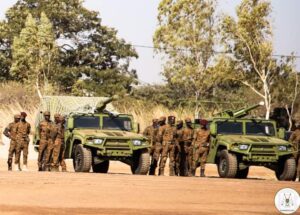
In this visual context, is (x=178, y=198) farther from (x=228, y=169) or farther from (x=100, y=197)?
(x=228, y=169)

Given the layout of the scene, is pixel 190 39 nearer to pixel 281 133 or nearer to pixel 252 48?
pixel 252 48

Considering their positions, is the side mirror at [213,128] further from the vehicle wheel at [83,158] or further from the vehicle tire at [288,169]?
the vehicle wheel at [83,158]

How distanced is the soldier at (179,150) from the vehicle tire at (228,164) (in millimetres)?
1431

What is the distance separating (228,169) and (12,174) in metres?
5.43

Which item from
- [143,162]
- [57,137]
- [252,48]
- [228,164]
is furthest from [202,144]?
[252,48]

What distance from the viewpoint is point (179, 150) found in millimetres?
27125

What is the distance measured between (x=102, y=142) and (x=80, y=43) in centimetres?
4594

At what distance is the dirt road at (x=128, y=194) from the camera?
16.2 meters

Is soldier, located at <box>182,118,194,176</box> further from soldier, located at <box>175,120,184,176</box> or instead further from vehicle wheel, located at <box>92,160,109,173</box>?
vehicle wheel, located at <box>92,160,109,173</box>

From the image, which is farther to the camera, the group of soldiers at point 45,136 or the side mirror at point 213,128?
the side mirror at point 213,128

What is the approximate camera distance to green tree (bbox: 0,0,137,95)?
68812mm

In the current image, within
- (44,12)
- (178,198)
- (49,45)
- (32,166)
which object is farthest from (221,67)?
(178,198)

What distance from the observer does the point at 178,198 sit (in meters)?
18.5

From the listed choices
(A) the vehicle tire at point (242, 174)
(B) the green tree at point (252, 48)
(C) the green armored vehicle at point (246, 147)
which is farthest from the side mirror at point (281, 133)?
(B) the green tree at point (252, 48)
